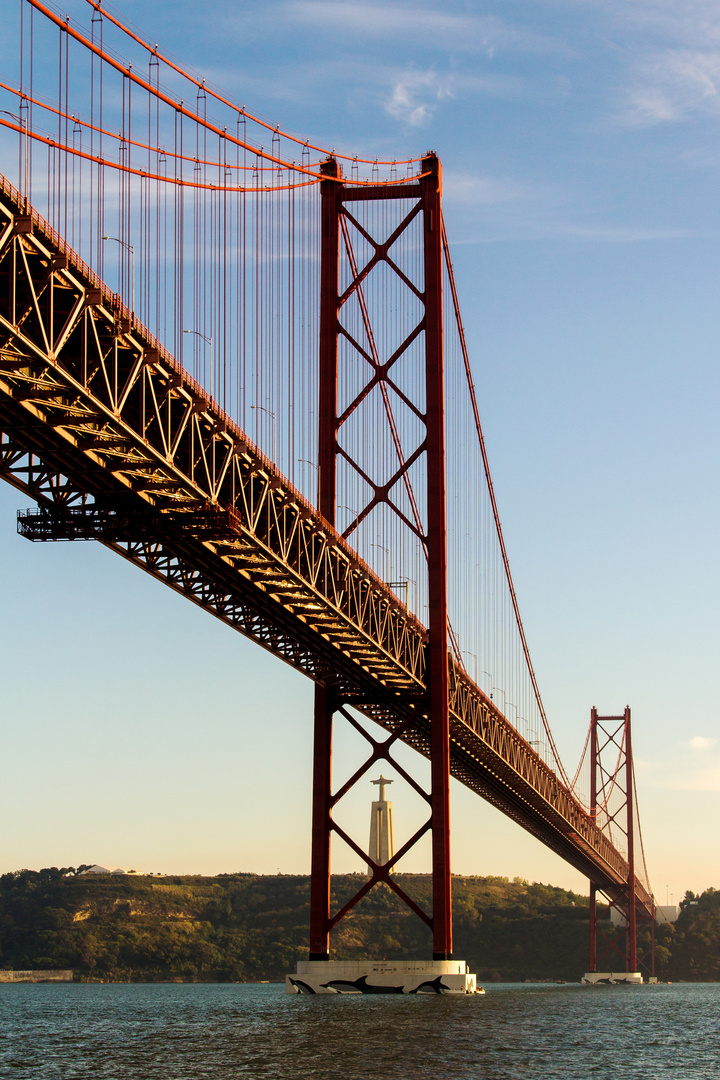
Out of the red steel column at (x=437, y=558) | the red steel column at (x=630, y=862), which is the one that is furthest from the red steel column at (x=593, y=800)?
the red steel column at (x=437, y=558)

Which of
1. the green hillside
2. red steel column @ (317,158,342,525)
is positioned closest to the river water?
red steel column @ (317,158,342,525)

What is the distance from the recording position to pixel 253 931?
135250 millimetres

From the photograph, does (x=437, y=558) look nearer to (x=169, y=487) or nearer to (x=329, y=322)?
(x=329, y=322)

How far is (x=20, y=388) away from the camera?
938 inches

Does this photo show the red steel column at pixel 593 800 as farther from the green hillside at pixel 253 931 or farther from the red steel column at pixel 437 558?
the red steel column at pixel 437 558

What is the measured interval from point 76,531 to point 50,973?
4249 inches

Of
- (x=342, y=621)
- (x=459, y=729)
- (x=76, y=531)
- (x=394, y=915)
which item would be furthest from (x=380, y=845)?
(x=394, y=915)

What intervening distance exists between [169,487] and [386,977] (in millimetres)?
20980

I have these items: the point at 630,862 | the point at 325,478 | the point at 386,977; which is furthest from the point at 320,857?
the point at 630,862

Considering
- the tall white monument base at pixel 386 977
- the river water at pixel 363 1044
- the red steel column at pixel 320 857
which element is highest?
the red steel column at pixel 320 857

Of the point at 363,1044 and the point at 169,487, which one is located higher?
the point at 169,487

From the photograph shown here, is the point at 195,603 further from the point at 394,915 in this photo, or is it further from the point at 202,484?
the point at 394,915

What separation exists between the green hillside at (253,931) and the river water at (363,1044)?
83908 mm

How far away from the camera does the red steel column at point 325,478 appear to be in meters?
46.2
